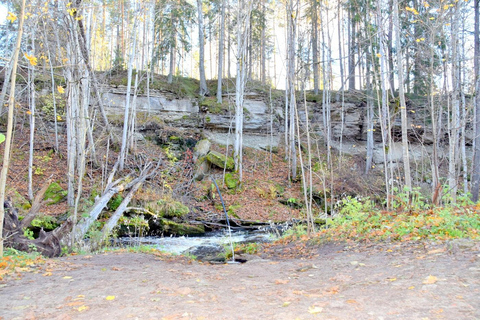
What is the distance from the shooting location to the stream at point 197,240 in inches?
377

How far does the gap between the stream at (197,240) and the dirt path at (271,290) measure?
465cm

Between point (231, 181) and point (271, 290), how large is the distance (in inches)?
523

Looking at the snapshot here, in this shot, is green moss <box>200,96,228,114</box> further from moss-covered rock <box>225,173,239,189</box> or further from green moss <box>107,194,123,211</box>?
green moss <box>107,194,123,211</box>

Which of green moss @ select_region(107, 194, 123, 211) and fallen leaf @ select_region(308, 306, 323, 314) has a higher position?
fallen leaf @ select_region(308, 306, 323, 314)

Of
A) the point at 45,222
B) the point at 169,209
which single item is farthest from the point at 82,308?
the point at 169,209

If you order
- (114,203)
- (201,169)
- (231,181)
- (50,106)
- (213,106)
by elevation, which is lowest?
(114,203)

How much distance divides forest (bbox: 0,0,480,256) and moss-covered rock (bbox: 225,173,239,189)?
83 millimetres

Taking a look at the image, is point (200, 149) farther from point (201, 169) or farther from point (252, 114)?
→ point (252, 114)

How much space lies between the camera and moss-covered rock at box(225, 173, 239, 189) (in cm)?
1645

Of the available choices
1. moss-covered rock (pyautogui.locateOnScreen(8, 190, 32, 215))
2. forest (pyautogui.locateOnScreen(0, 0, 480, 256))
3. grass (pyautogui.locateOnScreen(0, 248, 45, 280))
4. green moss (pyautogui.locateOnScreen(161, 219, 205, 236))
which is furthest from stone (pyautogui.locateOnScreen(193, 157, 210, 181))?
grass (pyautogui.locateOnScreen(0, 248, 45, 280))

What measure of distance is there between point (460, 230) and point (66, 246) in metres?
7.81

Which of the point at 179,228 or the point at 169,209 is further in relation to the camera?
the point at 169,209

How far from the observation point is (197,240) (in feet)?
34.9

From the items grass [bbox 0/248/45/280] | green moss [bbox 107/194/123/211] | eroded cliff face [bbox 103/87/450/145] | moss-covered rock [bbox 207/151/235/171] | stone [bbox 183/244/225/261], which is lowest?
stone [bbox 183/244/225/261]
